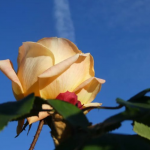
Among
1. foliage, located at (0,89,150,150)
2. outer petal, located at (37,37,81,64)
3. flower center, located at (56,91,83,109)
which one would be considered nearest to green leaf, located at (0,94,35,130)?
foliage, located at (0,89,150,150)

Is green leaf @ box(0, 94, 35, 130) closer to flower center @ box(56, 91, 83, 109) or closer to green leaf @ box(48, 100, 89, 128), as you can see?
green leaf @ box(48, 100, 89, 128)

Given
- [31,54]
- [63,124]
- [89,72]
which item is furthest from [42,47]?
[63,124]

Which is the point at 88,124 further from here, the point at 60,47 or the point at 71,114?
the point at 60,47

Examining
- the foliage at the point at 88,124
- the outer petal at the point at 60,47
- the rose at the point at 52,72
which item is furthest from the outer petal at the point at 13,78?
the foliage at the point at 88,124

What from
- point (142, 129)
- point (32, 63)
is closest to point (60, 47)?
point (32, 63)

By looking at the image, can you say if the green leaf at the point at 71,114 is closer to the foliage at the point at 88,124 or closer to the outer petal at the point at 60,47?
the foliage at the point at 88,124

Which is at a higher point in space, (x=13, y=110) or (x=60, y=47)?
(x=60, y=47)
